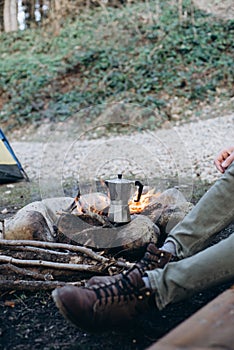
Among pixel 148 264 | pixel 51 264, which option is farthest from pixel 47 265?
pixel 148 264

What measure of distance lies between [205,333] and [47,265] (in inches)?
45.6

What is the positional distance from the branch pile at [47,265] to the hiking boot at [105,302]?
467 mm

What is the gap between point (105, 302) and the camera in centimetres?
159

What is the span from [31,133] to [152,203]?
6.87 meters

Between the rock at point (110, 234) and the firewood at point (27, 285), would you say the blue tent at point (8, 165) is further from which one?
the firewood at point (27, 285)

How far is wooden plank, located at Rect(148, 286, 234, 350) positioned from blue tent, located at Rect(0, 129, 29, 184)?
13.8ft

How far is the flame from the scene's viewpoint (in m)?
2.60

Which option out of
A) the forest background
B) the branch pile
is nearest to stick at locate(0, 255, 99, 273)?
the branch pile

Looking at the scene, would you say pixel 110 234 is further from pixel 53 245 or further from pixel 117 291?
pixel 117 291

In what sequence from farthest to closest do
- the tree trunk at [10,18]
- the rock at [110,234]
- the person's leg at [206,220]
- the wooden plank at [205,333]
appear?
the tree trunk at [10,18], the rock at [110,234], the person's leg at [206,220], the wooden plank at [205,333]

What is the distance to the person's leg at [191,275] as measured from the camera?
1.59 m

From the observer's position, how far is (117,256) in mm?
2373

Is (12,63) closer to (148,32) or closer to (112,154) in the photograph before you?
(148,32)

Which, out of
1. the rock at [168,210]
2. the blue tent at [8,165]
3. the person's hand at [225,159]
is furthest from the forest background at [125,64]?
the person's hand at [225,159]
